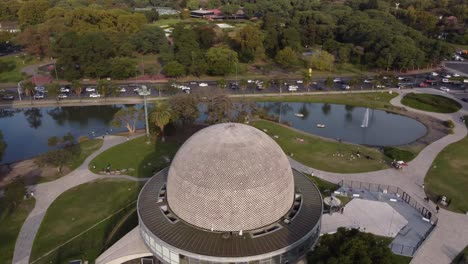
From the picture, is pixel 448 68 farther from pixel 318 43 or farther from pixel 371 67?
pixel 318 43

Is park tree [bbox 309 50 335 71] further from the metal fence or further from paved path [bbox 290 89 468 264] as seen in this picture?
the metal fence

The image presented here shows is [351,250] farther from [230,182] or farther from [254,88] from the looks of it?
[254,88]

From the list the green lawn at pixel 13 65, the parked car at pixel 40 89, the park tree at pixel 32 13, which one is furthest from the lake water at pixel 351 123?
the park tree at pixel 32 13

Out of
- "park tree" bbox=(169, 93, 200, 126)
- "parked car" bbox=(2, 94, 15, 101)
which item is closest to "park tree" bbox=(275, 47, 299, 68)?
"park tree" bbox=(169, 93, 200, 126)

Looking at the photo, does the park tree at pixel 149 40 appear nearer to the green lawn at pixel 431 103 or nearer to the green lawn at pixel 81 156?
the green lawn at pixel 81 156

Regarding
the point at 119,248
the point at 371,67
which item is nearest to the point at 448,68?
the point at 371,67
